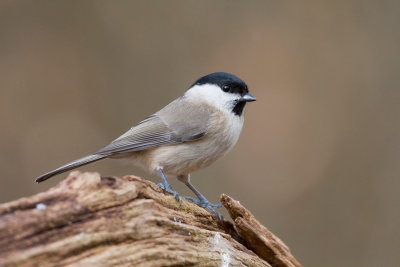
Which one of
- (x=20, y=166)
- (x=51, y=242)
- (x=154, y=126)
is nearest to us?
(x=51, y=242)

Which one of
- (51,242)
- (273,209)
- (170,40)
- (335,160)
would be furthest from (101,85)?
(51,242)

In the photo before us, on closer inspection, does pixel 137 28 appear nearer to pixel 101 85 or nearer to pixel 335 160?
pixel 101 85

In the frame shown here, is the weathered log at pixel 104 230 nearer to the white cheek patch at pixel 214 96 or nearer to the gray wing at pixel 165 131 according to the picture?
the gray wing at pixel 165 131

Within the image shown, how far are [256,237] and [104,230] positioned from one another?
932mm

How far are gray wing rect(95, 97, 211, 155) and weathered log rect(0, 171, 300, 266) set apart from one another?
1.98 ft

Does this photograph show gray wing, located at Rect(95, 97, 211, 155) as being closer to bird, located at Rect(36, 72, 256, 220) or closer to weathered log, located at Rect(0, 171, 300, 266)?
bird, located at Rect(36, 72, 256, 220)

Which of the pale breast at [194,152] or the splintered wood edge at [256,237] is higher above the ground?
the pale breast at [194,152]

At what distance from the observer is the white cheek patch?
3029 mm

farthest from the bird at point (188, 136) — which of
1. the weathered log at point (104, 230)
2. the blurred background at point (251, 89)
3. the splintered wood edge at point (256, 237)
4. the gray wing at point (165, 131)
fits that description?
the blurred background at point (251, 89)

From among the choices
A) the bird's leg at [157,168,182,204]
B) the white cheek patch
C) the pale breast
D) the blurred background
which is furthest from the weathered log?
the blurred background

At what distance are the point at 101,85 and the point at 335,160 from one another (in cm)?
250

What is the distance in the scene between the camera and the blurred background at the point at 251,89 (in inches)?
181

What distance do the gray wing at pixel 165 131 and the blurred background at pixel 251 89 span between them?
169 cm

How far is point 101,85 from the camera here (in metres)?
4.93
